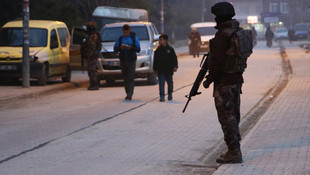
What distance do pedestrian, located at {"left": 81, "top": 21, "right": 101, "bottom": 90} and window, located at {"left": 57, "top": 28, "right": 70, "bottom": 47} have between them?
3.03 metres

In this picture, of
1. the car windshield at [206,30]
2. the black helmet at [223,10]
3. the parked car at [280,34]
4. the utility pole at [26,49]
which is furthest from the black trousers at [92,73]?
the parked car at [280,34]

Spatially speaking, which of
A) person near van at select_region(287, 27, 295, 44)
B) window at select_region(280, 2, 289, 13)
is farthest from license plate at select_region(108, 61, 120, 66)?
window at select_region(280, 2, 289, 13)

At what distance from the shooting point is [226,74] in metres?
8.11

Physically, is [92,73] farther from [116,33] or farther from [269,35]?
[269,35]

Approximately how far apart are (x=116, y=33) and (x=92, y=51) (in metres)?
2.29

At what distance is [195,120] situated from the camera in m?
12.6

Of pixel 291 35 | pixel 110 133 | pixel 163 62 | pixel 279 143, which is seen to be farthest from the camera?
pixel 291 35

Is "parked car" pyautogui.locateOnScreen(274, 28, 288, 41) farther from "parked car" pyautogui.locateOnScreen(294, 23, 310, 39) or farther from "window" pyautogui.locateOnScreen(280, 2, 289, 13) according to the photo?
"window" pyautogui.locateOnScreen(280, 2, 289, 13)

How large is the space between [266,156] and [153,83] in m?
13.2

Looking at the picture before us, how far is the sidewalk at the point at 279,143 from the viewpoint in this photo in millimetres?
7734

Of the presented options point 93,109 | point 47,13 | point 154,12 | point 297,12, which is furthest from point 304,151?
point 297,12

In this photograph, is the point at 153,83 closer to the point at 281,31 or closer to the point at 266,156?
the point at 266,156

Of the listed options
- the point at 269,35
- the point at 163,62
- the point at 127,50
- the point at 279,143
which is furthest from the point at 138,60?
the point at 269,35

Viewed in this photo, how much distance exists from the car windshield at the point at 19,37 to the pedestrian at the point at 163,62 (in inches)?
269
